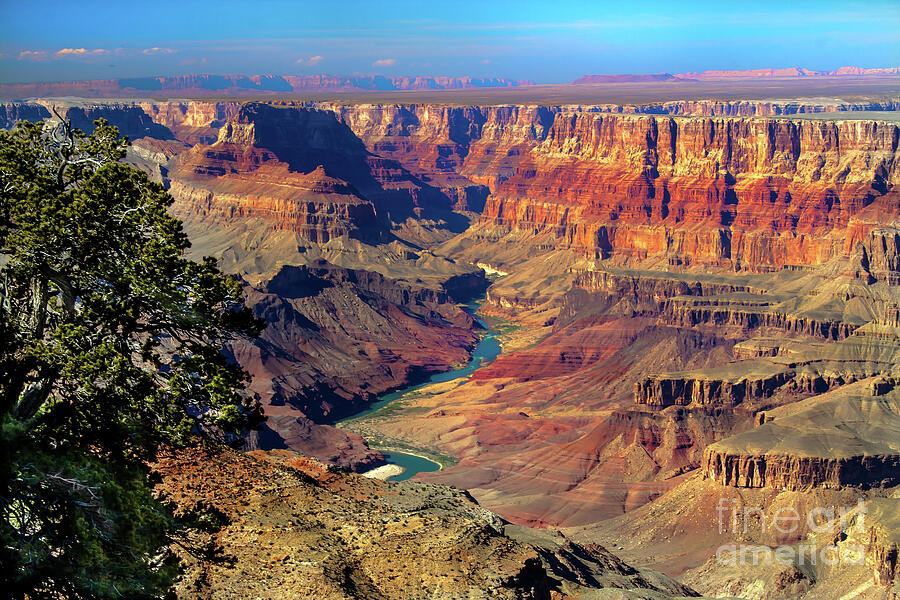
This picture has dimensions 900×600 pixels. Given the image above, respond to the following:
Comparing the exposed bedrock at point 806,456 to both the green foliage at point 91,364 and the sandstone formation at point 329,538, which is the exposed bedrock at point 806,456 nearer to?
the sandstone formation at point 329,538

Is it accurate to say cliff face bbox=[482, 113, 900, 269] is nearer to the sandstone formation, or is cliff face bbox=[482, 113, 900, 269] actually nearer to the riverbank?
the riverbank

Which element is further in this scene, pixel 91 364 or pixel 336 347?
pixel 336 347

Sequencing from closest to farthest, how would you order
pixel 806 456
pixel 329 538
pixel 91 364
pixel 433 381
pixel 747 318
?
pixel 91 364 < pixel 329 538 < pixel 806 456 < pixel 747 318 < pixel 433 381

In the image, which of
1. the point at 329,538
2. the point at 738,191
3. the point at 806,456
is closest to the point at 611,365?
the point at 806,456

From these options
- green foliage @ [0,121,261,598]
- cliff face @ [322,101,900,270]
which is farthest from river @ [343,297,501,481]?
green foliage @ [0,121,261,598]

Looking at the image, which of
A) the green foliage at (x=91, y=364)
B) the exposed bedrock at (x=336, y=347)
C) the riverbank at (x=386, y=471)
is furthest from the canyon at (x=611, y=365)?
the green foliage at (x=91, y=364)

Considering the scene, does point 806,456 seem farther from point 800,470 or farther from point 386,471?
point 386,471
